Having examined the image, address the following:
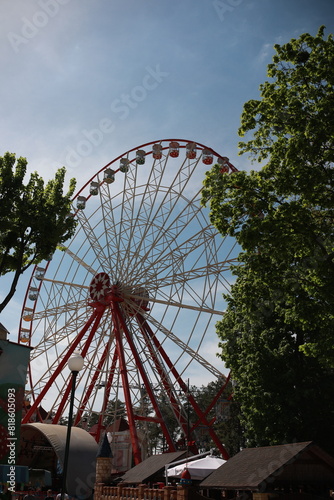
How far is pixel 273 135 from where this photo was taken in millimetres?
15375

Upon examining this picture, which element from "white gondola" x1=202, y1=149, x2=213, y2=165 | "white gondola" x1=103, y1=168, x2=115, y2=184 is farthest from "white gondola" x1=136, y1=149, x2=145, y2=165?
"white gondola" x1=202, y1=149, x2=213, y2=165

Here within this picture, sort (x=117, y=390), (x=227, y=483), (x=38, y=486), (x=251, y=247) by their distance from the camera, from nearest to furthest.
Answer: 1. (x=227, y=483)
2. (x=251, y=247)
3. (x=38, y=486)
4. (x=117, y=390)

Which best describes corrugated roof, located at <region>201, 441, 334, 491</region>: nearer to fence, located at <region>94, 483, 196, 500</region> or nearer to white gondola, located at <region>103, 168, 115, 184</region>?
fence, located at <region>94, 483, 196, 500</region>

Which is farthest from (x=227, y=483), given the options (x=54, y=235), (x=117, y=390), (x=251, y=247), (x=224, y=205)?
(x=117, y=390)

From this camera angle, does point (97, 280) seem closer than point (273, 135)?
No

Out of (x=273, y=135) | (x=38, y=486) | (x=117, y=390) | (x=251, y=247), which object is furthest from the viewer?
(x=117, y=390)

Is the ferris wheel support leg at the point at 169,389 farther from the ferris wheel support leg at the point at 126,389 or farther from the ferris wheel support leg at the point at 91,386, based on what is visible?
the ferris wheel support leg at the point at 91,386

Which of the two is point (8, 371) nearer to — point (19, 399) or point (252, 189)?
point (19, 399)

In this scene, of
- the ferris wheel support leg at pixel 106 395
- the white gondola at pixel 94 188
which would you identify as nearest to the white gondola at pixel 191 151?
the white gondola at pixel 94 188

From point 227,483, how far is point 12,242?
9.89m

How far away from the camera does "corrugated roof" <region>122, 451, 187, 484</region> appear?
61.6ft

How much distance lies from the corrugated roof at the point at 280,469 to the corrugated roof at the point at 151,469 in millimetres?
5941

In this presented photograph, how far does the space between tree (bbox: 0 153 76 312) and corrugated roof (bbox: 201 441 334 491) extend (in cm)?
878

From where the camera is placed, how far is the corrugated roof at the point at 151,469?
1878 cm
